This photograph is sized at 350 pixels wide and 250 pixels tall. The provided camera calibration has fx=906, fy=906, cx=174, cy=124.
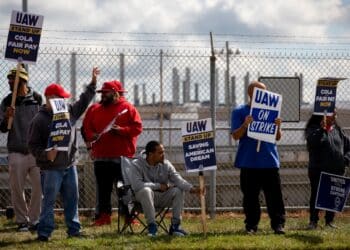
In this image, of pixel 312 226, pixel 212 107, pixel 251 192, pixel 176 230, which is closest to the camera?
pixel 176 230

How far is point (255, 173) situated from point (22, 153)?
9.39 feet

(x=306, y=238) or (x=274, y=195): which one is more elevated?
(x=274, y=195)

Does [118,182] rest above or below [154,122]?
below

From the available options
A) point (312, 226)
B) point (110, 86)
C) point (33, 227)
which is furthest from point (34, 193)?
point (312, 226)

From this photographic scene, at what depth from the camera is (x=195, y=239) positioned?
10094 millimetres

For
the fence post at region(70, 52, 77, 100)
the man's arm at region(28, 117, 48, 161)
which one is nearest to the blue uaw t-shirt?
the man's arm at region(28, 117, 48, 161)

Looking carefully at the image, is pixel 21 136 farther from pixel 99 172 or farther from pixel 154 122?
pixel 154 122

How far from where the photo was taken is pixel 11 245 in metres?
9.83

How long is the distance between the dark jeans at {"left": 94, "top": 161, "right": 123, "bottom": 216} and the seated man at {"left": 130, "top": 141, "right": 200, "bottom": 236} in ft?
2.97

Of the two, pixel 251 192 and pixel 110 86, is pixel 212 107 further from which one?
pixel 251 192

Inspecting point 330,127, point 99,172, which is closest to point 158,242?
point 99,172

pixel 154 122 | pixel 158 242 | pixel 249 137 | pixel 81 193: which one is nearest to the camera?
pixel 158 242

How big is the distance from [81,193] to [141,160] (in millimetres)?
3153

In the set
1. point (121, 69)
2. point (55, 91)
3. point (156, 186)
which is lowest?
point (156, 186)
